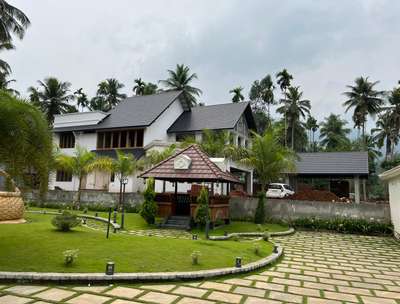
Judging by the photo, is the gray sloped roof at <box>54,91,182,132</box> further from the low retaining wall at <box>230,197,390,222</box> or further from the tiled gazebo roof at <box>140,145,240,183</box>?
the low retaining wall at <box>230,197,390,222</box>

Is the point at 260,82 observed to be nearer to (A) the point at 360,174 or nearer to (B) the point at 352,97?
(B) the point at 352,97

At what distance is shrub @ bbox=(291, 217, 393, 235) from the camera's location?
15.9m

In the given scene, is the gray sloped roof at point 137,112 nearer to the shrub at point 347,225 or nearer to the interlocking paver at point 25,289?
the shrub at point 347,225

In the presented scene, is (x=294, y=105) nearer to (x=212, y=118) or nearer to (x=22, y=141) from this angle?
(x=212, y=118)

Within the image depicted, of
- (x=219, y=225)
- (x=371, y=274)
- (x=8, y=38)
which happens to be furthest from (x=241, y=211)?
(x=8, y=38)

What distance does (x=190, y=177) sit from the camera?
→ 1528 cm

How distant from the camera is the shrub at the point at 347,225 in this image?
625 inches

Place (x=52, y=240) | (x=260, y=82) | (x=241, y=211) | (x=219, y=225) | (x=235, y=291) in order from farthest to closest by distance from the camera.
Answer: (x=260, y=82) < (x=241, y=211) < (x=219, y=225) < (x=52, y=240) < (x=235, y=291)

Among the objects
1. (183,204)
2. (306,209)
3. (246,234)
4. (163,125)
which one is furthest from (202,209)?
(163,125)

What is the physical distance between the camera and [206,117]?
29156mm

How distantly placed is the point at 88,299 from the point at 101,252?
2931mm

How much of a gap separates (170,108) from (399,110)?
94.3ft

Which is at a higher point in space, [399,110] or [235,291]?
[399,110]

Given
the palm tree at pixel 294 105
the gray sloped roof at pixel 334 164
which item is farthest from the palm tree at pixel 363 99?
the gray sloped roof at pixel 334 164
